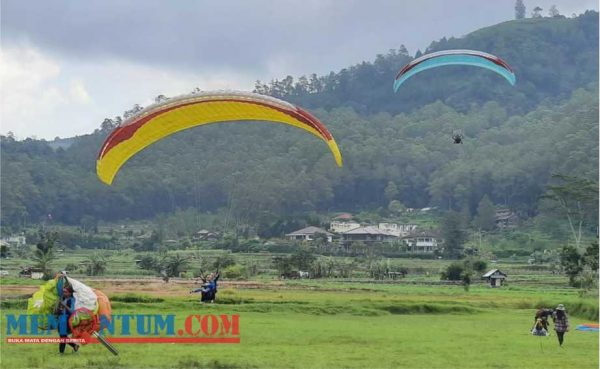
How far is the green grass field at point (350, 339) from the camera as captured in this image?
58.7ft

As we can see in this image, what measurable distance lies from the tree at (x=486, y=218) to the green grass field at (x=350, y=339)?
229 feet

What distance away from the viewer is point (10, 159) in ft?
456

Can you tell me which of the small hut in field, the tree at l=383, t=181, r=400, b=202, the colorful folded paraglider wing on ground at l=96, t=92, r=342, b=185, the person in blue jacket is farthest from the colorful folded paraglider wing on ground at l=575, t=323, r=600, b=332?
the tree at l=383, t=181, r=400, b=202

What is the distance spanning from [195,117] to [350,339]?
236 inches

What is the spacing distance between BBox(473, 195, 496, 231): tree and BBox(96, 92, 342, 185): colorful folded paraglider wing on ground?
87.9 metres

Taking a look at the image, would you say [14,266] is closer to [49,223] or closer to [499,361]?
[499,361]

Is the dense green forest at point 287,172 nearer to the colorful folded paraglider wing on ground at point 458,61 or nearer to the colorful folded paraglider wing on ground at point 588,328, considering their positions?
the colorful folded paraglider wing on ground at point 458,61

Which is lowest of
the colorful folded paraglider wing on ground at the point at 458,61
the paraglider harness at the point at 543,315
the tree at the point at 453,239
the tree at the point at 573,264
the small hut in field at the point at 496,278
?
the paraglider harness at the point at 543,315

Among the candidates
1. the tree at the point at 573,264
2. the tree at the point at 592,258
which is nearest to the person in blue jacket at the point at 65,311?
the tree at the point at 592,258

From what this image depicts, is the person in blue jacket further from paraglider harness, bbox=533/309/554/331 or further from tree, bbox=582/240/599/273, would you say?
tree, bbox=582/240/599/273

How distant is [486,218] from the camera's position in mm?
109250

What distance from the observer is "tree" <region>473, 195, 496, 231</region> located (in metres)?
109

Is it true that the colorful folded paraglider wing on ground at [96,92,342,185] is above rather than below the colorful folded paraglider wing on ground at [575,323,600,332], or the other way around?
above

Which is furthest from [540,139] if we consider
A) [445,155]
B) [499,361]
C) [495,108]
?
[499,361]
